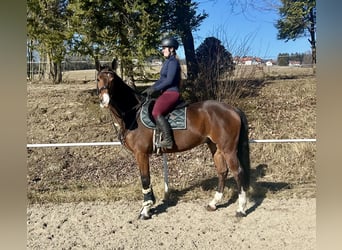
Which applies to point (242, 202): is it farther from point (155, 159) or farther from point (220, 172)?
point (155, 159)

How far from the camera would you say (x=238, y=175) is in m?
4.20

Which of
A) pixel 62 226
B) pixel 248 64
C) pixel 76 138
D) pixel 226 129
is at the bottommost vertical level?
pixel 62 226

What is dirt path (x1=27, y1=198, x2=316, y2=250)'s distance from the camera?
11.4 feet

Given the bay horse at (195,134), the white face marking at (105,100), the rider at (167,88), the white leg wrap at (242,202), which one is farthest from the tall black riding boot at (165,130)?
the white leg wrap at (242,202)

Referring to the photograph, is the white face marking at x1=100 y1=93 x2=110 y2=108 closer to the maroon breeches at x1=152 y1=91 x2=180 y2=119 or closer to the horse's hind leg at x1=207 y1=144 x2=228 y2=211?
the maroon breeches at x1=152 y1=91 x2=180 y2=119

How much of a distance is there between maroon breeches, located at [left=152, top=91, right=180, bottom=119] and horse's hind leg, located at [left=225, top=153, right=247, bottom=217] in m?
0.90

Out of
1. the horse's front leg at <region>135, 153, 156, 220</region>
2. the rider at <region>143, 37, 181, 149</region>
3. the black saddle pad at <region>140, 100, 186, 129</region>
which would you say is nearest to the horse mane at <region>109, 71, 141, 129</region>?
the black saddle pad at <region>140, 100, 186, 129</region>

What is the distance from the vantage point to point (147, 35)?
6.95 metres

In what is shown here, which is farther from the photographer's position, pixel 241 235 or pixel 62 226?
pixel 62 226

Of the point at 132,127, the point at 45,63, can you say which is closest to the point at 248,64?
Result: the point at 132,127

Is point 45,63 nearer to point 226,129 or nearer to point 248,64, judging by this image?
point 248,64

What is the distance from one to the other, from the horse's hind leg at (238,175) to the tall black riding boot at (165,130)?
72 centimetres

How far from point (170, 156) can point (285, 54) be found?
25.4 feet

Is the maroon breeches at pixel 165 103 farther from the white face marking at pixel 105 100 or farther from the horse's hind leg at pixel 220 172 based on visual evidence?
the horse's hind leg at pixel 220 172
